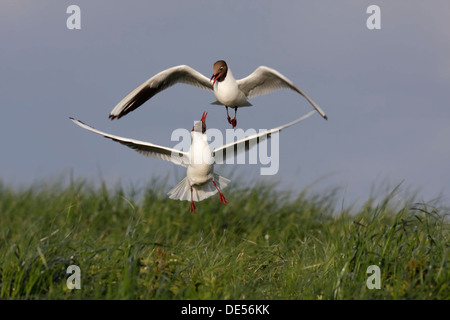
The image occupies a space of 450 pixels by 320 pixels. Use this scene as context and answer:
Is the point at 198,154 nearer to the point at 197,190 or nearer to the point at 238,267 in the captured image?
the point at 197,190

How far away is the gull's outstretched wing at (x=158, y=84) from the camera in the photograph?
7.61 m

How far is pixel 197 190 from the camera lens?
773 centimetres

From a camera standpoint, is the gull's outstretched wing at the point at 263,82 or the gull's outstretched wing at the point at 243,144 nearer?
the gull's outstretched wing at the point at 243,144

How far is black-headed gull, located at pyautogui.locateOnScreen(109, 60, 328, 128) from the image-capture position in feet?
24.2

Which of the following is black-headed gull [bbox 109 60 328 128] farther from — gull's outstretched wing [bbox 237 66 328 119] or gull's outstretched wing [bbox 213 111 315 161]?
gull's outstretched wing [bbox 213 111 315 161]

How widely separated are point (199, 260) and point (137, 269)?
81cm

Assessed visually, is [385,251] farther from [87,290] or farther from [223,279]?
[87,290]

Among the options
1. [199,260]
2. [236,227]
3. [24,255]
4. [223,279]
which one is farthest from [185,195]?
[236,227]

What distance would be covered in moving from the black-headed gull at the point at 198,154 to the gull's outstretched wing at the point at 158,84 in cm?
61

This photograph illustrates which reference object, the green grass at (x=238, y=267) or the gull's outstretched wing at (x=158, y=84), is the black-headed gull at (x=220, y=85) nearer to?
the gull's outstretched wing at (x=158, y=84)

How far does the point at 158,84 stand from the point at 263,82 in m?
1.44

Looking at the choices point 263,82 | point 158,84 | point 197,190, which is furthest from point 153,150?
point 263,82

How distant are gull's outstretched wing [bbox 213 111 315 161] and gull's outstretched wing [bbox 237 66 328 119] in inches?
31.6

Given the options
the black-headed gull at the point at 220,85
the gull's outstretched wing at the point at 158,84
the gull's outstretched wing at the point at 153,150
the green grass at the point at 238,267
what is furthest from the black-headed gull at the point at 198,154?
the green grass at the point at 238,267
